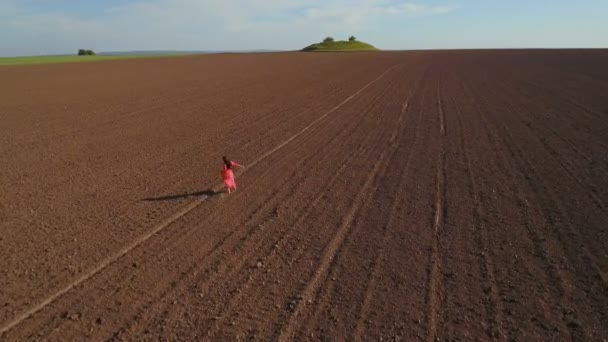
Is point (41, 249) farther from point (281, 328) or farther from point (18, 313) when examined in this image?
point (281, 328)

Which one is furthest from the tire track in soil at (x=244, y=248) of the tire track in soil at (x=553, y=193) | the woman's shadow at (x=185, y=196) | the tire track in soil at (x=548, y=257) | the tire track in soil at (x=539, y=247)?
the tire track in soil at (x=553, y=193)

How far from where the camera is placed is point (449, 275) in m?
5.59

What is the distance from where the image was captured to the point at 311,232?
6852 mm

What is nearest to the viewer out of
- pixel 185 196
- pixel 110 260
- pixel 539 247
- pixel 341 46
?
pixel 110 260

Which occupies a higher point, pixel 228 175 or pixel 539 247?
pixel 228 175

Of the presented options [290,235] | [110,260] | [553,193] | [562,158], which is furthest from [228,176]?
[562,158]

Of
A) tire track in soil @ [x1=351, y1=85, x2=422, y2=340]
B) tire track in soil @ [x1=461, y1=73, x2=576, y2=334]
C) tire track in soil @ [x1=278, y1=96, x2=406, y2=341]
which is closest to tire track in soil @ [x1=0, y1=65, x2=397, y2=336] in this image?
tire track in soil @ [x1=278, y1=96, x2=406, y2=341]

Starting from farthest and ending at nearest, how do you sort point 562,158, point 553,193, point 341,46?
point 341,46
point 562,158
point 553,193

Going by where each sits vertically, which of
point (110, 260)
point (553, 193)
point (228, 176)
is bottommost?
point (110, 260)

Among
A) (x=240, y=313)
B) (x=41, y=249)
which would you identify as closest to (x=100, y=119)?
(x=41, y=249)

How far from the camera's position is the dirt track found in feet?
15.9

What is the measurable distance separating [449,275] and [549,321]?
1232 mm

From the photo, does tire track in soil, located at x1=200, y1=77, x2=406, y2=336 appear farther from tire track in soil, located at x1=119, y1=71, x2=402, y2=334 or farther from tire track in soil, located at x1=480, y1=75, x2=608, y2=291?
tire track in soil, located at x1=480, y1=75, x2=608, y2=291

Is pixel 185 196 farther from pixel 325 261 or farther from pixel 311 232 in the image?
pixel 325 261
